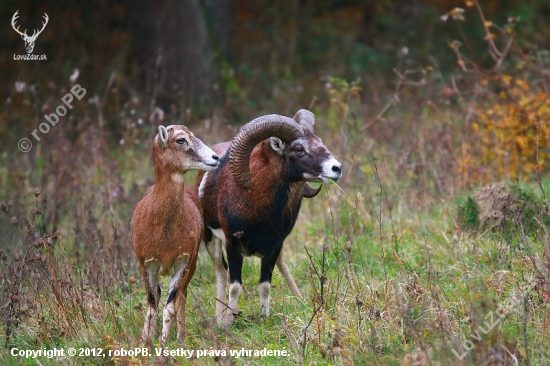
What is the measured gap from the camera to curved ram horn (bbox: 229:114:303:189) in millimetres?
7090

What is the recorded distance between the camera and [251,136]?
7.10 meters

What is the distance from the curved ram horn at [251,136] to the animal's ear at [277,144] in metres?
0.05

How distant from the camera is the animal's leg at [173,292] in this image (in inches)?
265

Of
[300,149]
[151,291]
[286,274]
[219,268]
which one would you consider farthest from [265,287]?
[300,149]

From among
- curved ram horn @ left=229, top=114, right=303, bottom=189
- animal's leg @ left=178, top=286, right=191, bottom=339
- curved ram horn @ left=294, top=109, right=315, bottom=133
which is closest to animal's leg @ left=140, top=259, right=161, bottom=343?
animal's leg @ left=178, top=286, right=191, bottom=339

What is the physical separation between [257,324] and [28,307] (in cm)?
204

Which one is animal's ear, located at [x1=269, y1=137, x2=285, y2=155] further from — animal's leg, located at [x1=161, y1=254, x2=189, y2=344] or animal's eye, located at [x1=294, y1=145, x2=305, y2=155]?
animal's leg, located at [x1=161, y1=254, x2=189, y2=344]

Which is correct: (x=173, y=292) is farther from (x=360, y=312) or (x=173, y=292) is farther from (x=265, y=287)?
(x=360, y=312)

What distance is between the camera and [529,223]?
805 cm

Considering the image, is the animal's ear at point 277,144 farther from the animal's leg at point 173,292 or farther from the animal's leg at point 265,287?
the animal's leg at point 173,292

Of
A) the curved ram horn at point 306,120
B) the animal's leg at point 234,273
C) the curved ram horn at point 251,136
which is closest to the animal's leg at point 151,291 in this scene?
the animal's leg at point 234,273

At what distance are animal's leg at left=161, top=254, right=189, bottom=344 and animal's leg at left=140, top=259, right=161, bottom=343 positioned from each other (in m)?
0.09

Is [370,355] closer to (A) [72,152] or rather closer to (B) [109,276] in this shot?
(B) [109,276]

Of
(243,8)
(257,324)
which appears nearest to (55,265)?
(257,324)
